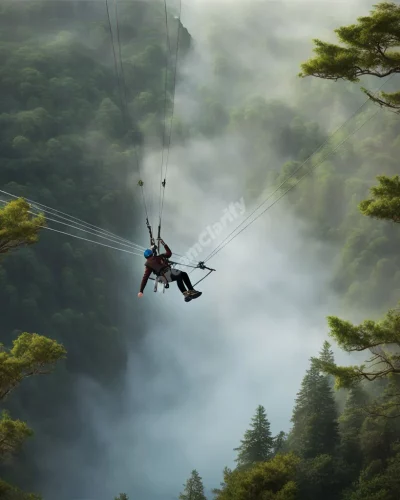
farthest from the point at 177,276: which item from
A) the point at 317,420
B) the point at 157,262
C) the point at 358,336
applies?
the point at 317,420

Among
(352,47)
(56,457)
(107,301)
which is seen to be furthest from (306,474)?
(107,301)

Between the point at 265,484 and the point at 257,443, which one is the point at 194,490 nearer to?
the point at 257,443

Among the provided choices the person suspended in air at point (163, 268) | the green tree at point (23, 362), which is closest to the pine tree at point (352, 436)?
the person suspended in air at point (163, 268)

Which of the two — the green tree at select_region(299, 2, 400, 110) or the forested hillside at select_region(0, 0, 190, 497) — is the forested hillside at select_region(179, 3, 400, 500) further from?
the forested hillside at select_region(0, 0, 190, 497)

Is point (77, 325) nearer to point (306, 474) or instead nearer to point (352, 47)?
point (306, 474)

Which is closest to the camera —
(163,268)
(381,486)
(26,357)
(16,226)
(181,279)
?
(16,226)
